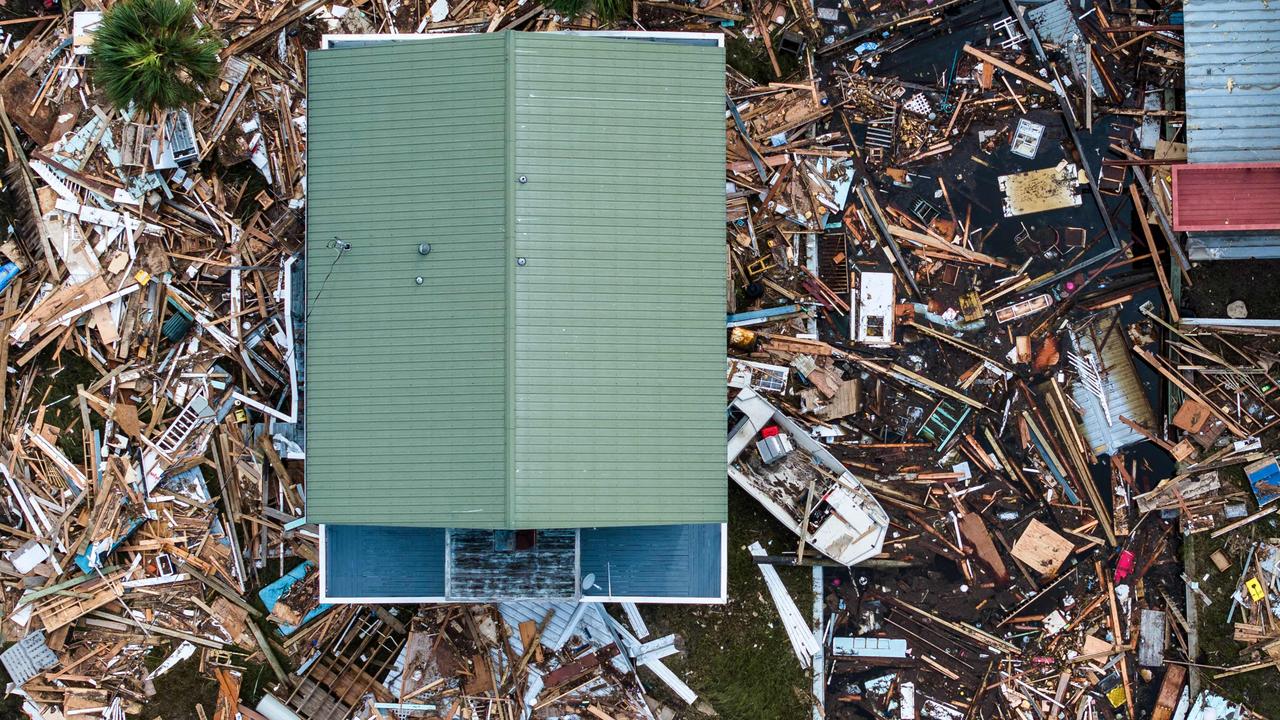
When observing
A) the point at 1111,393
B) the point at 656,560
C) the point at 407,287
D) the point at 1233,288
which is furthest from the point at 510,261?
the point at 1233,288

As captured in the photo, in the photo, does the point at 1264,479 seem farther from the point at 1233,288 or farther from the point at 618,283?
the point at 618,283

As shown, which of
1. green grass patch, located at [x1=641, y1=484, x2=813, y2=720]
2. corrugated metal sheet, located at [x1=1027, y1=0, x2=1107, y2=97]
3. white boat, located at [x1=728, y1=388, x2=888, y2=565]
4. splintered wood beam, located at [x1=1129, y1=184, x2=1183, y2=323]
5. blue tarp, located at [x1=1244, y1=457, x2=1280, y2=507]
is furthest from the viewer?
corrugated metal sheet, located at [x1=1027, y1=0, x2=1107, y2=97]

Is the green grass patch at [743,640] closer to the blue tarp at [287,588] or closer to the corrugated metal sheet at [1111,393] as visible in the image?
the corrugated metal sheet at [1111,393]

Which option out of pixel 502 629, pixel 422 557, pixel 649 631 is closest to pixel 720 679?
pixel 649 631

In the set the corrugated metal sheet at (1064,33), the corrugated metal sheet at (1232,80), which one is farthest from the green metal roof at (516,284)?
the corrugated metal sheet at (1232,80)

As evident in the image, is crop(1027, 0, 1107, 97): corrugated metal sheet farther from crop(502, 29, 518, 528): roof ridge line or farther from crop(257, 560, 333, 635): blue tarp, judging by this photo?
crop(257, 560, 333, 635): blue tarp

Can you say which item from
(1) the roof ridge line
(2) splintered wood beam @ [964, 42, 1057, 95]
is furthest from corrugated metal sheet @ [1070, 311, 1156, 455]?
(1) the roof ridge line

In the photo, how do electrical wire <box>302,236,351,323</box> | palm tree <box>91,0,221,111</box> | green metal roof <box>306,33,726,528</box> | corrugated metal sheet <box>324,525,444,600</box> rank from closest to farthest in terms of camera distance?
green metal roof <box>306,33,726,528</box> → electrical wire <box>302,236,351,323</box> → corrugated metal sheet <box>324,525,444,600</box> → palm tree <box>91,0,221,111</box>
